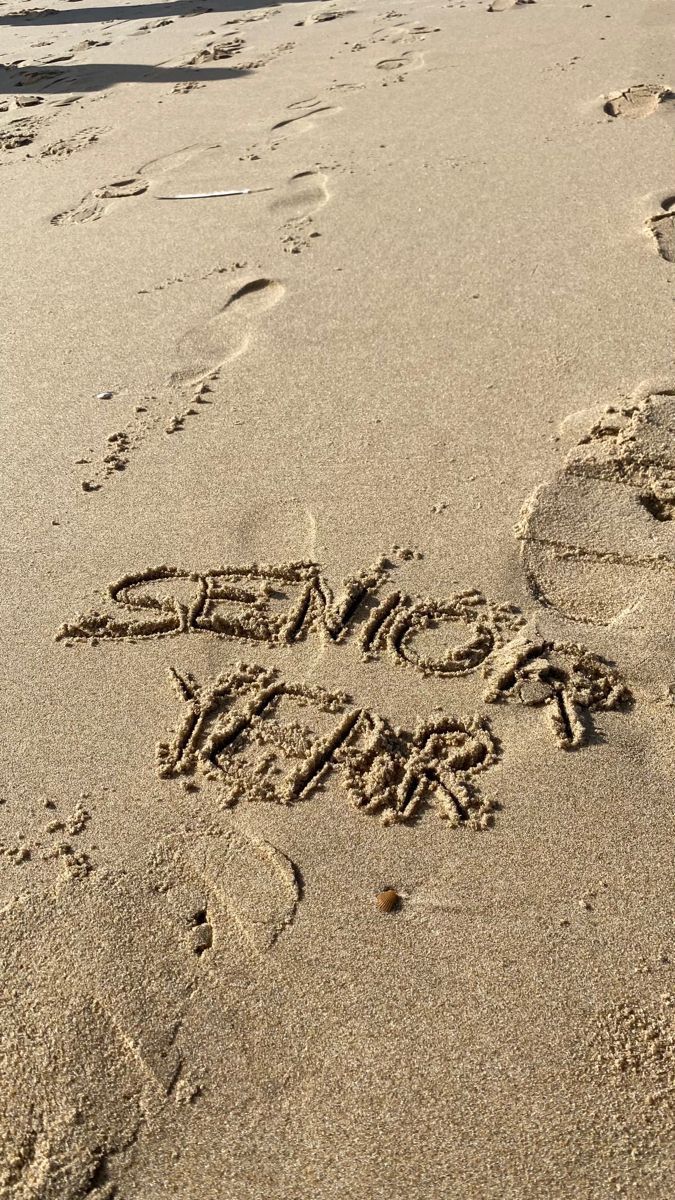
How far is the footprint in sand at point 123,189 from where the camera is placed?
351cm

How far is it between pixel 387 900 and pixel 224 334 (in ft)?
5.85

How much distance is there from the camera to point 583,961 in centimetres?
126

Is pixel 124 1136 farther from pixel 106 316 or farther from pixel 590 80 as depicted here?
pixel 590 80

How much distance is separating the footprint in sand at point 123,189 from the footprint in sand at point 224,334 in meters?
1.02

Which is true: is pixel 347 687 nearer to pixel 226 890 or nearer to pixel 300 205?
pixel 226 890

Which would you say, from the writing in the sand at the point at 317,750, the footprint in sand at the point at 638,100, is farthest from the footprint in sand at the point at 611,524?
the footprint in sand at the point at 638,100

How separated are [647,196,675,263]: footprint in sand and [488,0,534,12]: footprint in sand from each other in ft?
9.04

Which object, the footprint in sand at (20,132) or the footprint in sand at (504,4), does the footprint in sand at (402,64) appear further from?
the footprint in sand at (20,132)

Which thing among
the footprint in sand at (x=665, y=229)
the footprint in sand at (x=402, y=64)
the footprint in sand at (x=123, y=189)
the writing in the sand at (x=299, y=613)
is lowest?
the writing in the sand at (x=299, y=613)

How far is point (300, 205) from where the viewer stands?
324cm

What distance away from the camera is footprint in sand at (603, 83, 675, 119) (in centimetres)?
352

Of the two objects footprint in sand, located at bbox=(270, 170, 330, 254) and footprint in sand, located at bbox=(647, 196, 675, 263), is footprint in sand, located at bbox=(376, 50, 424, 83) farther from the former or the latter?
footprint in sand, located at bbox=(647, 196, 675, 263)

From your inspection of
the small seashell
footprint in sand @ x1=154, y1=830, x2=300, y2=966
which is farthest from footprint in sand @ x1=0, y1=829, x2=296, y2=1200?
the small seashell

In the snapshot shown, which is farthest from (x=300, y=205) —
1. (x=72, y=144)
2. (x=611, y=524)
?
(x=611, y=524)
